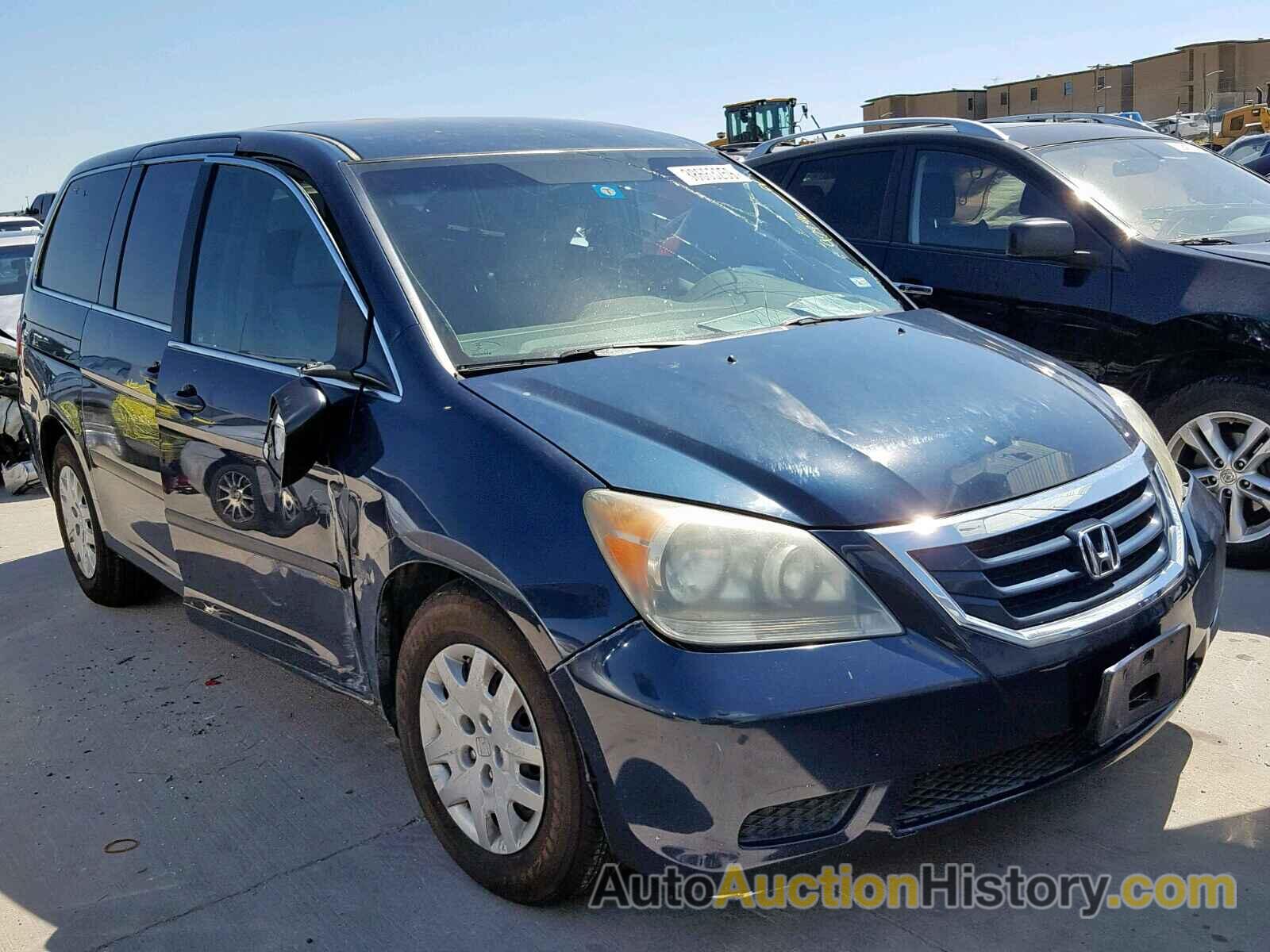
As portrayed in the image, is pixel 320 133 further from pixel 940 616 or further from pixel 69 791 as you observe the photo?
pixel 940 616

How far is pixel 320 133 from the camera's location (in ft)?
12.6

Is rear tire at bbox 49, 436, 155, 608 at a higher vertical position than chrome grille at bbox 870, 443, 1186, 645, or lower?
lower

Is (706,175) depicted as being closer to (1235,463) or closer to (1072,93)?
(1235,463)

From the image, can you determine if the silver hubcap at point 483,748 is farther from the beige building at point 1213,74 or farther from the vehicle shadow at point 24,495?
the beige building at point 1213,74

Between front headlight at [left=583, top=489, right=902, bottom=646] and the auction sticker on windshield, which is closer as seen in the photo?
front headlight at [left=583, top=489, right=902, bottom=646]

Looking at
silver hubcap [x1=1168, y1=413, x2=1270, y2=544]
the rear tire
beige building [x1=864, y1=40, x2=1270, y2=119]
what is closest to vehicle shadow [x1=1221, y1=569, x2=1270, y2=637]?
silver hubcap [x1=1168, y1=413, x2=1270, y2=544]

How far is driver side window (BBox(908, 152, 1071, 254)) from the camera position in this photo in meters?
5.54

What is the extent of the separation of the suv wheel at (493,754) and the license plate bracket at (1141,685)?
1087 millimetres

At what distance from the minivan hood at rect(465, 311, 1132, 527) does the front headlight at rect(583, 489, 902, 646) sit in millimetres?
66

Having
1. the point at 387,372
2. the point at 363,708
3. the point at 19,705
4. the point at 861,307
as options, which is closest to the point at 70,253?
the point at 19,705

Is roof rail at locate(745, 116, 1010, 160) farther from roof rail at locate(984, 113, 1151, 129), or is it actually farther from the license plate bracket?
the license plate bracket

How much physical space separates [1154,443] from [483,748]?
186 cm

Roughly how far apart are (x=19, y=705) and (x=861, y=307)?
10.6 ft

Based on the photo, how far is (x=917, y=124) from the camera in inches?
245
